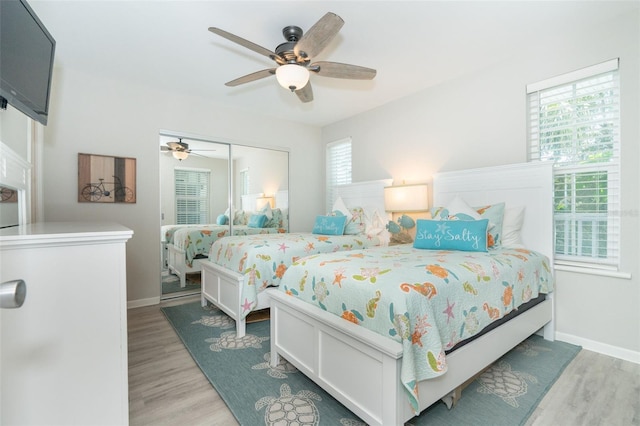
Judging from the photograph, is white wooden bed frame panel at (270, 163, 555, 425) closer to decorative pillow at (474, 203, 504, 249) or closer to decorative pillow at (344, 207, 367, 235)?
decorative pillow at (474, 203, 504, 249)

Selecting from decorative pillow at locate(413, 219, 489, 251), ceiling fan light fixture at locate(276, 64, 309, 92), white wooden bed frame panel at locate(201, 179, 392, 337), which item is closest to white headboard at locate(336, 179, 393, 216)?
white wooden bed frame panel at locate(201, 179, 392, 337)

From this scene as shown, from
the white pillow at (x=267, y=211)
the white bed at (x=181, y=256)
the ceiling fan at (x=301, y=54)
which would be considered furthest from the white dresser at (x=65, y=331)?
the white pillow at (x=267, y=211)

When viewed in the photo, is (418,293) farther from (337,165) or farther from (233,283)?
(337,165)

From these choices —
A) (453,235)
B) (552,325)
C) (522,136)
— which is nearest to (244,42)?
(453,235)

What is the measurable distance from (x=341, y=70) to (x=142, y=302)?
3.43 metres

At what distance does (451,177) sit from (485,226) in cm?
102

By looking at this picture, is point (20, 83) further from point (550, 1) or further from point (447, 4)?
point (550, 1)

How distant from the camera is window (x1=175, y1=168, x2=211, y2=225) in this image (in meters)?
3.87

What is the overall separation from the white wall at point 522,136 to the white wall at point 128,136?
2.30 metres

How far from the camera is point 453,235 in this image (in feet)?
7.98

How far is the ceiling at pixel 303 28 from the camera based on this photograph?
84.3 inches

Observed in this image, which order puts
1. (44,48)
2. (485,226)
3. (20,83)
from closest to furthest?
(20,83) < (44,48) < (485,226)

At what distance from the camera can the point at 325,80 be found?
3377 millimetres

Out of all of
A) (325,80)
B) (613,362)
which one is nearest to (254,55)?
(325,80)
